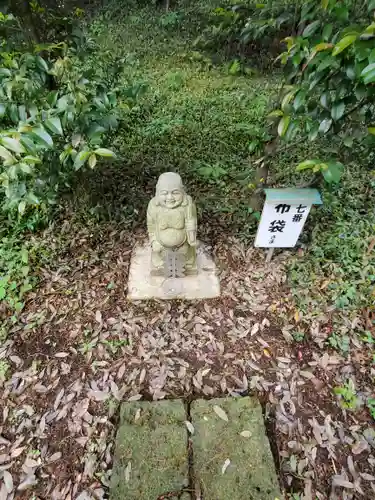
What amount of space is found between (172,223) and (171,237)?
5.5 inches

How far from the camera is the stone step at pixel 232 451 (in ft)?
7.10

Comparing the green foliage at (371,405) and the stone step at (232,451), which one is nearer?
the stone step at (232,451)

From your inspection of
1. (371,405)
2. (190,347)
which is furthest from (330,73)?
(371,405)

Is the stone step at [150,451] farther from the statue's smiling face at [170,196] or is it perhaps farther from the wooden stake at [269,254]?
the wooden stake at [269,254]

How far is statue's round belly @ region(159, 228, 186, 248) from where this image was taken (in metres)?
2.90

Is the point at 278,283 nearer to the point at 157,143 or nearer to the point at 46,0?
the point at 157,143

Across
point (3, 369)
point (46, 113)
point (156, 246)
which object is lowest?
point (3, 369)

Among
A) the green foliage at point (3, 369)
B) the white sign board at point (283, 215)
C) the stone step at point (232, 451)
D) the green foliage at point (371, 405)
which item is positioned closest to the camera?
the stone step at point (232, 451)

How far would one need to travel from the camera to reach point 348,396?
8.69 ft

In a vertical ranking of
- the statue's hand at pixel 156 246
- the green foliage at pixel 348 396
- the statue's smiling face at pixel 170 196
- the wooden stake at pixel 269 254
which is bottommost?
the green foliage at pixel 348 396

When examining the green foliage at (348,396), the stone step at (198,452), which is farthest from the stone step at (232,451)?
the green foliage at (348,396)

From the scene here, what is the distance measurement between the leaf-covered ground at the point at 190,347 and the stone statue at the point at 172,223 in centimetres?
50

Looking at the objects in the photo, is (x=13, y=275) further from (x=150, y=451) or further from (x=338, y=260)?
(x=338, y=260)

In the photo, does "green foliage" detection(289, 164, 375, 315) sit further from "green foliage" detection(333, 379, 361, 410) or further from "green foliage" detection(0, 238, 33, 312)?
"green foliage" detection(0, 238, 33, 312)
